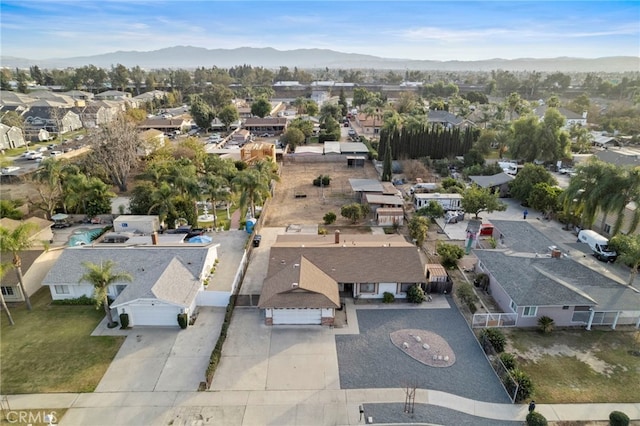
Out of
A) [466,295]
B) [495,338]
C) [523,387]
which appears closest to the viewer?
[523,387]

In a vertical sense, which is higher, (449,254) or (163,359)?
(449,254)

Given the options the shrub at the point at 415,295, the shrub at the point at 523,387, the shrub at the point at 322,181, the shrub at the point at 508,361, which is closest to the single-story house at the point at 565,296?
the shrub at the point at 508,361

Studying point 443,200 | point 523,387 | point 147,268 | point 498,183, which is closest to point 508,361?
point 523,387

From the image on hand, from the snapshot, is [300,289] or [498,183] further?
[498,183]

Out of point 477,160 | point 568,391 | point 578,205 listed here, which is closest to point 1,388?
point 568,391

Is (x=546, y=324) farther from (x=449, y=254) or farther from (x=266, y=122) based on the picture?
(x=266, y=122)

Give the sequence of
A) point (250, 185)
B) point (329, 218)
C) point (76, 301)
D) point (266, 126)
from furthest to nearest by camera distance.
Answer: point (266, 126) → point (329, 218) → point (250, 185) → point (76, 301)

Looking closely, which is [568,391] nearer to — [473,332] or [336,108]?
[473,332]
